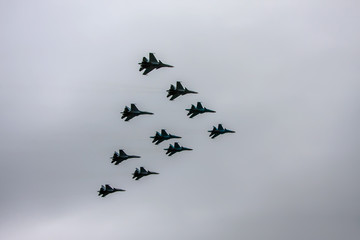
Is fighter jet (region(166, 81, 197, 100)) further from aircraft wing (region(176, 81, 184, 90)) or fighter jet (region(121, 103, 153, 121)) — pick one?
fighter jet (region(121, 103, 153, 121))

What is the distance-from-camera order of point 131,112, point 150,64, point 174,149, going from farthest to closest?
point 174,149
point 131,112
point 150,64

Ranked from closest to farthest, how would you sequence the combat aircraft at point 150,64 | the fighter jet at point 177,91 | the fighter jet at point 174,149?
the combat aircraft at point 150,64 → the fighter jet at point 177,91 → the fighter jet at point 174,149

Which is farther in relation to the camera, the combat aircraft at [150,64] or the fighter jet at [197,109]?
the fighter jet at [197,109]

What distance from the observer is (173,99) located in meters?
160

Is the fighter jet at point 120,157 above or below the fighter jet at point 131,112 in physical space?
below

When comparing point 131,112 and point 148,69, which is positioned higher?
point 148,69

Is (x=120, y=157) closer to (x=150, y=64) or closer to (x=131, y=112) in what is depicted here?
(x=131, y=112)

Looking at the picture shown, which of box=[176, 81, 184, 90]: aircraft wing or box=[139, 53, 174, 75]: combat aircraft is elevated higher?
box=[139, 53, 174, 75]: combat aircraft

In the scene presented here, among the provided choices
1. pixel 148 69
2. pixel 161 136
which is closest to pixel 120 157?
pixel 161 136

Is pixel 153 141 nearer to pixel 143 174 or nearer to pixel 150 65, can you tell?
pixel 143 174

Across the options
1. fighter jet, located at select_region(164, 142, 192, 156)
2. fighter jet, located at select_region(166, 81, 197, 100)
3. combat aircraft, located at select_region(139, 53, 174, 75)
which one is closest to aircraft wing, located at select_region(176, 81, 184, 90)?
fighter jet, located at select_region(166, 81, 197, 100)

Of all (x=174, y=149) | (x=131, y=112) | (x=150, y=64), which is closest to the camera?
(x=150, y=64)

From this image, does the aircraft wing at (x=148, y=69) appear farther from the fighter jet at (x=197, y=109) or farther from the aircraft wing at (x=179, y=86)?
the fighter jet at (x=197, y=109)

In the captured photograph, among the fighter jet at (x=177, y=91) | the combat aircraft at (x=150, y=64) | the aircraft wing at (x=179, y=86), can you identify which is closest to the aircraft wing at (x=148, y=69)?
the combat aircraft at (x=150, y=64)
